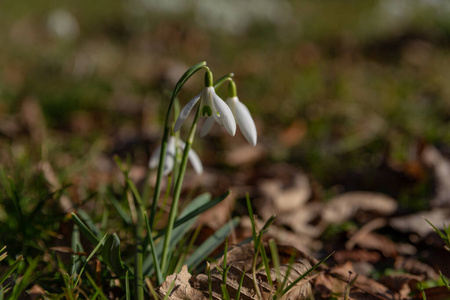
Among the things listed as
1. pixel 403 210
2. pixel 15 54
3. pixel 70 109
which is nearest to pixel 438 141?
pixel 403 210

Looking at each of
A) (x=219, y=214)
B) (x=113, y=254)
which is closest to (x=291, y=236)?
(x=219, y=214)

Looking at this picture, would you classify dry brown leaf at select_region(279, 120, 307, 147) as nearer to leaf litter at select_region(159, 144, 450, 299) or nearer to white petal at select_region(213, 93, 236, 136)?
leaf litter at select_region(159, 144, 450, 299)

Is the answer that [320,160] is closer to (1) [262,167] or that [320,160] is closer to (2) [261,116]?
(1) [262,167]

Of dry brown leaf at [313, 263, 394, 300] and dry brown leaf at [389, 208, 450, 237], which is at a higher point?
dry brown leaf at [313, 263, 394, 300]

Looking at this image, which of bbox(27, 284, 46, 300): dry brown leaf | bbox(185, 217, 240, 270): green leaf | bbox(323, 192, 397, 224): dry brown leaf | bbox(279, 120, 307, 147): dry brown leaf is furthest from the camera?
bbox(279, 120, 307, 147): dry brown leaf

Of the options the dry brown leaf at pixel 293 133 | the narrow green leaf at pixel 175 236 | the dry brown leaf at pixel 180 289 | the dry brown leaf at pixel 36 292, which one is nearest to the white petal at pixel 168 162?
the narrow green leaf at pixel 175 236

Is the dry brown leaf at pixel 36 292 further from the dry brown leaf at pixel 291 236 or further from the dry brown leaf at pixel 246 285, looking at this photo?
the dry brown leaf at pixel 291 236

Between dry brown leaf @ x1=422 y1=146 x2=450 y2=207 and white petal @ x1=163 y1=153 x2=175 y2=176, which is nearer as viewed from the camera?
white petal @ x1=163 y1=153 x2=175 y2=176

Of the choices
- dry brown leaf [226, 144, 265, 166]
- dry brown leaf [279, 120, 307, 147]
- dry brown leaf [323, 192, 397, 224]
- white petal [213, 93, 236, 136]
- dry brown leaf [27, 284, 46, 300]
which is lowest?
dry brown leaf [279, 120, 307, 147]

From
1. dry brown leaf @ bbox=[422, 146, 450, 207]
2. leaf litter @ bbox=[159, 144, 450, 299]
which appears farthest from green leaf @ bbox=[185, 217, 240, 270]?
dry brown leaf @ bbox=[422, 146, 450, 207]
